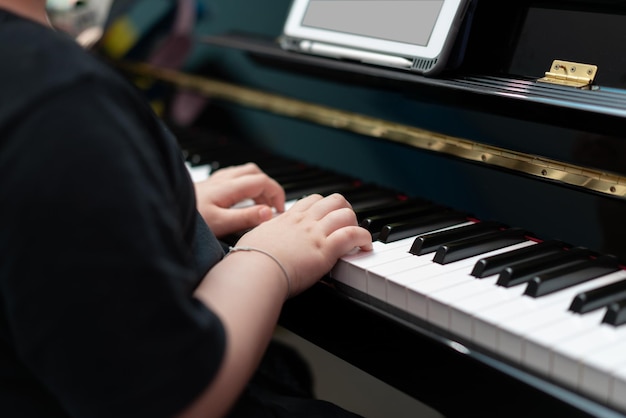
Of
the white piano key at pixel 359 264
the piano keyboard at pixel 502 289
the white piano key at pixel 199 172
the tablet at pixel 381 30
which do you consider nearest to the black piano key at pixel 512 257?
the piano keyboard at pixel 502 289

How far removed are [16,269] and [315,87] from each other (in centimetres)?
95

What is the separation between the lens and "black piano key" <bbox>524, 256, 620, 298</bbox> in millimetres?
884

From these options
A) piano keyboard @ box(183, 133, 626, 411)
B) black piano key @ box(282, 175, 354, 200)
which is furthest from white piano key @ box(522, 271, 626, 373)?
black piano key @ box(282, 175, 354, 200)

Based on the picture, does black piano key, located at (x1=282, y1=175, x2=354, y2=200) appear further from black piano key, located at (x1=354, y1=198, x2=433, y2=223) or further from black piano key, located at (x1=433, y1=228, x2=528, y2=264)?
black piano key, located at (x1=433, y1=228, x2=528, y2=264)

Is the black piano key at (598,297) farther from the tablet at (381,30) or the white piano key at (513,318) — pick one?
the tablet at (381,30)

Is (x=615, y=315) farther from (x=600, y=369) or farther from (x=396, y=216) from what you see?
(x=396, y=216)

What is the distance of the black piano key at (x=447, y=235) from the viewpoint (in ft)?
3.37

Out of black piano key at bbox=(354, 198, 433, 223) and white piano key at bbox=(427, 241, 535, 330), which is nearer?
white piano key at bbox=(427, 241, 535, 330)

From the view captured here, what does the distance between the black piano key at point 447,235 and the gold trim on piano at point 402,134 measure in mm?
99

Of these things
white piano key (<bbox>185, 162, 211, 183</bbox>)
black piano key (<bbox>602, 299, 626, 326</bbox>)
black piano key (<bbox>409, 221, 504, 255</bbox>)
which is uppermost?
black piano key (<bbox>602, 299, 626, 326</bbox>)

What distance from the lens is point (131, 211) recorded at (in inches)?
26.1

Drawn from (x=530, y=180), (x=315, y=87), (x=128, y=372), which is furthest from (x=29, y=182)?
(x=315, y=87)

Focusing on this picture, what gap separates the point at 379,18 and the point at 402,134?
20cm

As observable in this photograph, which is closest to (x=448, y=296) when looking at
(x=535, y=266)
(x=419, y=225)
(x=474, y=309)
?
(x=474, y=309)
